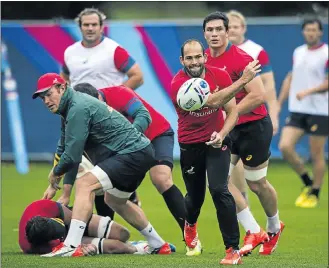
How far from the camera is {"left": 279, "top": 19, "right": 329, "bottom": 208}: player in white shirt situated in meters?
15.5

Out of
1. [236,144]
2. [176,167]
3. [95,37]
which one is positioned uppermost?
[95,37]

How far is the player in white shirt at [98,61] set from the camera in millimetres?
12555

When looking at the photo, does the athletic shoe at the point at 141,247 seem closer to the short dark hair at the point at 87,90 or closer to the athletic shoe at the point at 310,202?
the short dark hair at the point at 87,90

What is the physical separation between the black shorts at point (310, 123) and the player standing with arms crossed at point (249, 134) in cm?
485

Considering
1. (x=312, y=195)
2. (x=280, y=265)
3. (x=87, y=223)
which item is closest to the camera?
(x=280, y=265)

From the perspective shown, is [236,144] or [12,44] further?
[12,44]

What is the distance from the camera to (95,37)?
41.4ft

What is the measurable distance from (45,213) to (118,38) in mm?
10874

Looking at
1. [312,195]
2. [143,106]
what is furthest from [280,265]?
[312,195]

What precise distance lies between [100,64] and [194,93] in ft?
11.8

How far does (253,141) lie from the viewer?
10703mm

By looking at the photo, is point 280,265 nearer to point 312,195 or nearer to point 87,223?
point 87,223

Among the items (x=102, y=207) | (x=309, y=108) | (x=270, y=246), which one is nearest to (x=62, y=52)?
(x=309, y=108)

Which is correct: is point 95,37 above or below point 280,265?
above
